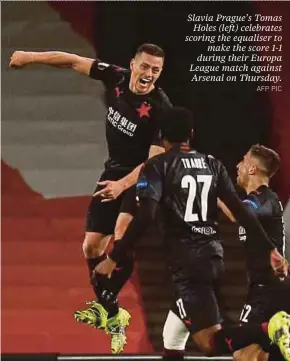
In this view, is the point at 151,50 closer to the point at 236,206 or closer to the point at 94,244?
the point at 236,206

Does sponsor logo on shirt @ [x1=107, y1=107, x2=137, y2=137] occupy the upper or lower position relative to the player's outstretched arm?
lower

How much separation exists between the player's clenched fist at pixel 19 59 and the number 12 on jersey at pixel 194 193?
Answer: 4.21 feet

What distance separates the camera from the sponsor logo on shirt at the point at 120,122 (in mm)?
4711

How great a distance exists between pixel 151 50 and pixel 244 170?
91cm

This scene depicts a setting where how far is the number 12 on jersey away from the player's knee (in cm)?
63

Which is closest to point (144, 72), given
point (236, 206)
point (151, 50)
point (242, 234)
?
point (151, 50)

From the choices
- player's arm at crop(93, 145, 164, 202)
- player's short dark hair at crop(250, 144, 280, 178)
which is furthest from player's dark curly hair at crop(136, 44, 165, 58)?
player's short dark hair at crop(250, 144, 280, 178)

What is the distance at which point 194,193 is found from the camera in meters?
4.38

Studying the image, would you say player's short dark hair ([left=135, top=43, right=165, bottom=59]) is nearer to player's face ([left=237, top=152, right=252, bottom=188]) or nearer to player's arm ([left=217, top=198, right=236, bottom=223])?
player's face ([left=237, top=152, right=252, bottom=188])

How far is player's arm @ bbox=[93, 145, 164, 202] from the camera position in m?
4.65

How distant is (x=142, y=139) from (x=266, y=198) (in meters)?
0.81

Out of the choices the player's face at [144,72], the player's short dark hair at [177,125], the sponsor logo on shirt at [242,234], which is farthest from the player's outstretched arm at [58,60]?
the sponsor logo on shirt at [242,234]

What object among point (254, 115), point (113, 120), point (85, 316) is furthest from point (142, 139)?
point (85, 316)

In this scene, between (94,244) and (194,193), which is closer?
(194,193)
